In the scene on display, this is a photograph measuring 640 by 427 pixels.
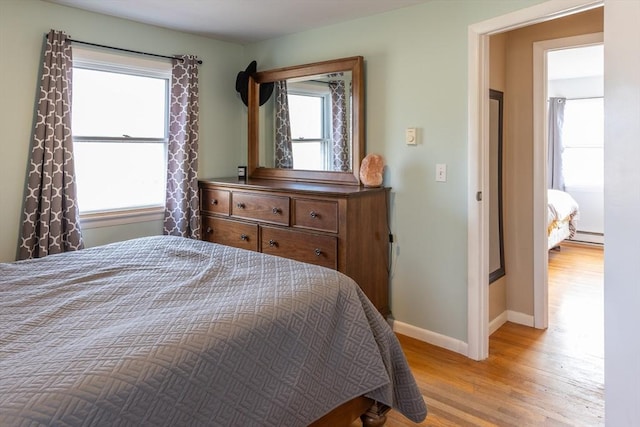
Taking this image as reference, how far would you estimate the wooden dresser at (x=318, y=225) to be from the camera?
2863mm

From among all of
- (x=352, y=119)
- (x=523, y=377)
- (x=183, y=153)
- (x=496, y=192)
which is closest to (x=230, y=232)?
(x=183, y=153)

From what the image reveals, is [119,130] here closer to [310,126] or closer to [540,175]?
[310,126]

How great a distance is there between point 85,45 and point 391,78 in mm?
2161

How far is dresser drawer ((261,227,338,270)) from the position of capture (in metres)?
2.91

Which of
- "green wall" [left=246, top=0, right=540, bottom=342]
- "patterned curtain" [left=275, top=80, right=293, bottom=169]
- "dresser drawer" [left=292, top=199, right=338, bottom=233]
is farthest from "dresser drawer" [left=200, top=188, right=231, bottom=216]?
"green wall" [left=246, top=0, right=540, bottom=342]

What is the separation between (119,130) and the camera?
3.45 m

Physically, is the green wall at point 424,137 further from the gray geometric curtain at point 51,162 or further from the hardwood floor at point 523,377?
the gray geometric curtain at point 51,162

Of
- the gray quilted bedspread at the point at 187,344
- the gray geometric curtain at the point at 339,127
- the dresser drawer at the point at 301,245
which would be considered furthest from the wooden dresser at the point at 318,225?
the gray quilted bedspread at the point at 187,344

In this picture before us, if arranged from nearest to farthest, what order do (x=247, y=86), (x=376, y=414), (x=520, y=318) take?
(x=376, y=414), (x=520, y=318), (x=247, y=86)

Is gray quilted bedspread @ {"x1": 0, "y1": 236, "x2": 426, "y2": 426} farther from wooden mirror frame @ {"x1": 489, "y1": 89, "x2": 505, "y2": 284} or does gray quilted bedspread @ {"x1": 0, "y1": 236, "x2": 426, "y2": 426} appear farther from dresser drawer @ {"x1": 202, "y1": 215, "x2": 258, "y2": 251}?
wooden mirror frame @ {"x1": 489, "y1": 89, "x2": 505, "y2": 284}

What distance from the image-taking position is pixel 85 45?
313cm

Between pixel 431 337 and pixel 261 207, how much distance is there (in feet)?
4.98

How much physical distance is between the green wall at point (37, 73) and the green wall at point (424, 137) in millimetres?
1294

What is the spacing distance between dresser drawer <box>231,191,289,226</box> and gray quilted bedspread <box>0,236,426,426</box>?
105 cm
